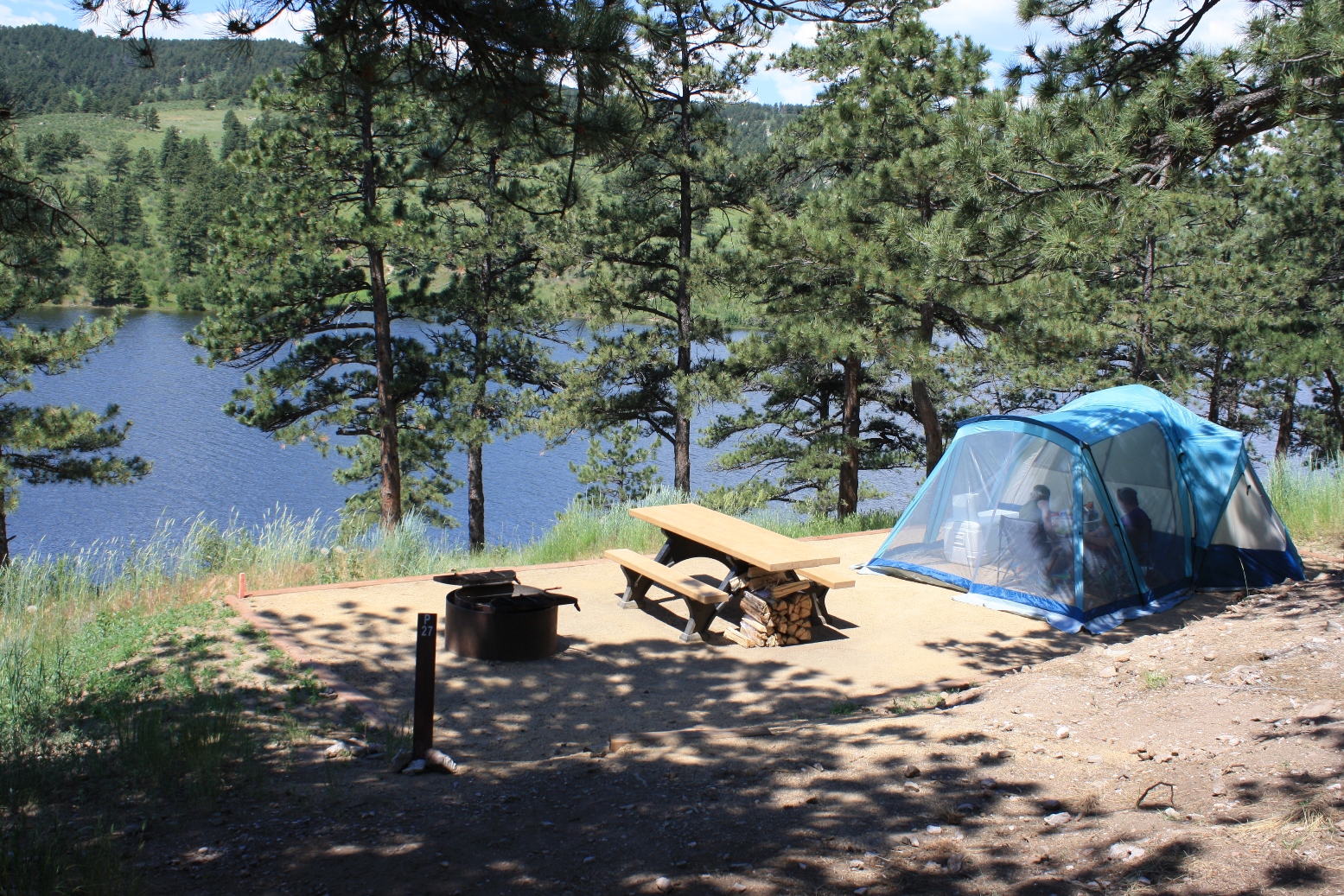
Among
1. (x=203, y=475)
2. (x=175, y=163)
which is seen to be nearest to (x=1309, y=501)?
(x=203, y=475)

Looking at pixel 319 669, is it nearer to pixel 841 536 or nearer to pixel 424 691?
pixel 424 691

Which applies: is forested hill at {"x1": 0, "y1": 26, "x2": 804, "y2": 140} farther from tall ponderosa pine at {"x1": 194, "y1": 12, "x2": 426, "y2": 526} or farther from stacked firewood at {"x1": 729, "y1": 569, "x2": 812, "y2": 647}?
stacked firewood at {"x1": 729, "y1": 569, "x2": 812, "y2": 647}

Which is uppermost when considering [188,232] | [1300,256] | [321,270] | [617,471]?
[188,232]

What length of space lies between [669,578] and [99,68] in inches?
1854

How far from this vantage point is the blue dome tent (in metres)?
7.79

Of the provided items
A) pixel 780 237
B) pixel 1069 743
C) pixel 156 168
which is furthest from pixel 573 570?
pixel 156 168

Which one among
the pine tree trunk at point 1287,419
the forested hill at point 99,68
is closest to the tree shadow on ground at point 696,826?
the forested hill at point 99,68

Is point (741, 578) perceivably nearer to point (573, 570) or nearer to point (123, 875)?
point (573, 570)

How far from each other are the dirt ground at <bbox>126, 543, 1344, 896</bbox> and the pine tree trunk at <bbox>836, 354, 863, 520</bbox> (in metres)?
12.3

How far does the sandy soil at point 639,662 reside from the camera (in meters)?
5.45

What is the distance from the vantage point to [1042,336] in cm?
1429

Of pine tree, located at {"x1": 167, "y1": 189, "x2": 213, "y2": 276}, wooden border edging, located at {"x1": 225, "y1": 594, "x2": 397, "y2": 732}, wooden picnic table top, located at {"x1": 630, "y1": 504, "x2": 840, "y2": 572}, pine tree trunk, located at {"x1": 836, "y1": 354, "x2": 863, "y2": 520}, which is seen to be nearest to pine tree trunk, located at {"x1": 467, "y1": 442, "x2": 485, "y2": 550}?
pine tree trunk, located at {"x1": 836, "y1": 354, "x2": 863, "y2": 520}

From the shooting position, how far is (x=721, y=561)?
24.6 ft

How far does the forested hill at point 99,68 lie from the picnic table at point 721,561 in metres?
4.24
